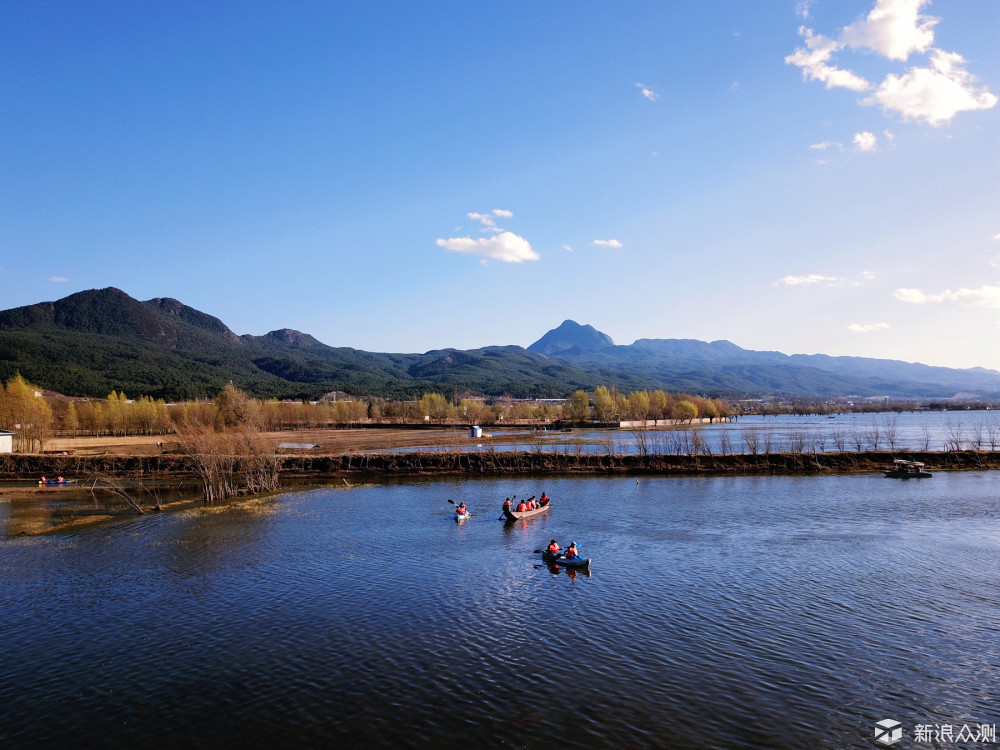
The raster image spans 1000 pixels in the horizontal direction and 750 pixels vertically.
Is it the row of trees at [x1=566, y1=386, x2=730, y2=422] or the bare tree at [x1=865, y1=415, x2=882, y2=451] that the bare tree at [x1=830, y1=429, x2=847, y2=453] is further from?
the row of trees at [x1=566, y1=386, x2=730, y2=422]

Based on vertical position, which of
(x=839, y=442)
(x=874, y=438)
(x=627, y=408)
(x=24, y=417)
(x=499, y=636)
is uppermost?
(x=24, y=417)

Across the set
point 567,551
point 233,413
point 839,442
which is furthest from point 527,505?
point 233,413

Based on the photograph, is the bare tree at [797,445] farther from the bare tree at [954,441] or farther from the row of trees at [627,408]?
the row of trees at [627,408]

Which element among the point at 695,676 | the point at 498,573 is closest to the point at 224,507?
the point at 498,573

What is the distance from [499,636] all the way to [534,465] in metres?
44.1

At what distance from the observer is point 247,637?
1886 cm

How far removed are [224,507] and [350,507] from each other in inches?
365

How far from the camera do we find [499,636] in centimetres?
1858

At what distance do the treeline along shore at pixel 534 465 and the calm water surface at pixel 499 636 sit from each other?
24.4 metres

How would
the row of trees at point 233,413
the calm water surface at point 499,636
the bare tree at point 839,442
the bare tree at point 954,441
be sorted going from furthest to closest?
the row of trees at point 233,413 → the bare tree at point 954,441 → the bare tree at point 839,442 → the calm water surface at point 499,636

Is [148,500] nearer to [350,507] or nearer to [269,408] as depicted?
[350,507]

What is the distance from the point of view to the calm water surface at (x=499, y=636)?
13.7 metres

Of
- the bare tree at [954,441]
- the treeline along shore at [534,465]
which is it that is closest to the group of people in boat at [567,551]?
the treeline along shore at [534,465]

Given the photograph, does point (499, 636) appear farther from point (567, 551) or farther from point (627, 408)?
point (627, 408)
